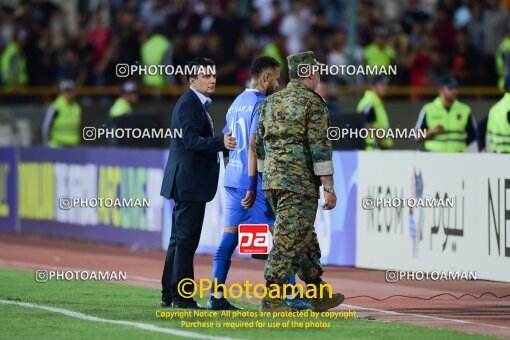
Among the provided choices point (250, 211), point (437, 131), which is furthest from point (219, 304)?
point (437, 131)

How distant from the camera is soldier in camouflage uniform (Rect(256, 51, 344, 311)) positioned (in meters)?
12.3

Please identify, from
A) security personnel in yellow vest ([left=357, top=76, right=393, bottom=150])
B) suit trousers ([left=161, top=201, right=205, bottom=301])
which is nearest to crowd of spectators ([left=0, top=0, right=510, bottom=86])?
security personnel in yellow vest ([left=357, top=76, right=393, bottom=150])

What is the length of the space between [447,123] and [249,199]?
7.08 meters

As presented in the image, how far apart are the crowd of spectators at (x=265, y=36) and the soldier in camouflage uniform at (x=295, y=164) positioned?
40.6 ft

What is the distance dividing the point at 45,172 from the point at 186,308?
10.7 meters

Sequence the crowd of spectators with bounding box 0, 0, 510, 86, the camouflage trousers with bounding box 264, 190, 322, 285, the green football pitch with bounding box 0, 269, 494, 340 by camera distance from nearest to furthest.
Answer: the green football pitch with bounding box 0, 269, 494, 340 → the camouflage trousers with bounding box 264, 190, 322, 285 → the crowd of spectators with bounding box 0, 0, 510, 86

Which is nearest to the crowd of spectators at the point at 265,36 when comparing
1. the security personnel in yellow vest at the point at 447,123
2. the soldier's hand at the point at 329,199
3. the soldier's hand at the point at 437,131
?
the security personnel in yellow vest at the point at 447,123

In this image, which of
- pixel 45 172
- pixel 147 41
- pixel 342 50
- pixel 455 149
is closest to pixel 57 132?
pixel 45 172

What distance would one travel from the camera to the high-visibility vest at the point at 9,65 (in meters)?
29.6

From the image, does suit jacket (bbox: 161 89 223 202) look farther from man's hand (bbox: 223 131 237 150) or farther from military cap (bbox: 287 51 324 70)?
military cap (bbox: 287 51 324 70)

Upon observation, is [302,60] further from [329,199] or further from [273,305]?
[273,305]

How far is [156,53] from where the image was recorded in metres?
27.6

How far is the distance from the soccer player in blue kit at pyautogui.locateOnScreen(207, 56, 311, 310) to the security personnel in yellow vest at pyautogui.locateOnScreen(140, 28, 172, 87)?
14.3 m

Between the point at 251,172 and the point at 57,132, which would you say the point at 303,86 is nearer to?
the point at 251,172
